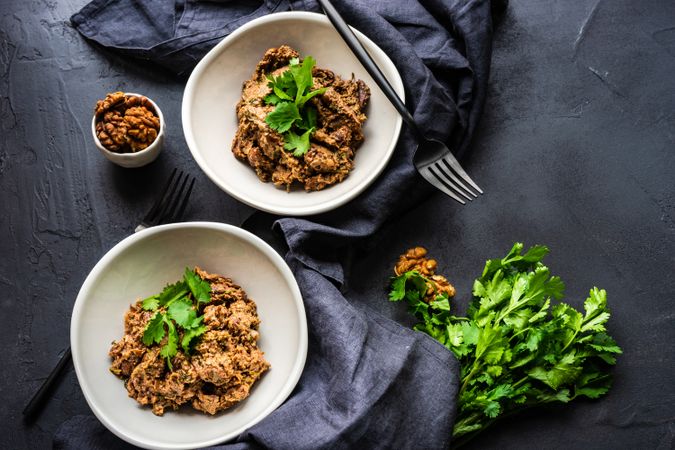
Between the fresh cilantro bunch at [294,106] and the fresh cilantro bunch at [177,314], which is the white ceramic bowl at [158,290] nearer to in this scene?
the fresh cilantro bunch at [177,314]

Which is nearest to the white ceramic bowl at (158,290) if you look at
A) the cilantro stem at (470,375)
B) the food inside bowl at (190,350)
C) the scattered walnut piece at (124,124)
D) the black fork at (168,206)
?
the food inside bowl at (190,350)

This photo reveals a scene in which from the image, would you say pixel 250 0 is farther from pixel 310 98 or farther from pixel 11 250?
pixel 11 250

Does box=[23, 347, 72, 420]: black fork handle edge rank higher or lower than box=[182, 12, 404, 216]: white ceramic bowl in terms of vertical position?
lower

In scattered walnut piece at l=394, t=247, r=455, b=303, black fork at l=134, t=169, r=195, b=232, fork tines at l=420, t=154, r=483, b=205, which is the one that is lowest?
scattered walnut piece at l=394, t=247, r=455, b=303

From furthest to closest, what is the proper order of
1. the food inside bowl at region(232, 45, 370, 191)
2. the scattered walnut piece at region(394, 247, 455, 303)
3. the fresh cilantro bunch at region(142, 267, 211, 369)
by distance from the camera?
the scattered walnut piece at region(394, 247, 455, 303) < the food inside bowl at region(232, 45, 370, 191) < the fresh cilantro bunch at region(142, 267, 211, 369)

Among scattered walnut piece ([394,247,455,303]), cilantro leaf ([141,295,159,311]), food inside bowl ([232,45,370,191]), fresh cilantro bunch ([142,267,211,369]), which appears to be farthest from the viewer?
scattered walnut piece ([394,247,455,303])

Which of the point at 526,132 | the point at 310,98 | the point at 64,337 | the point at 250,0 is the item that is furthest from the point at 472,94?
the point at 64,337

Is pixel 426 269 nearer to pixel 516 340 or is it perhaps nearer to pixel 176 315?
pixel 516 340

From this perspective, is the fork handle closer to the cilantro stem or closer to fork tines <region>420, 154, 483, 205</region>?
fork tines <region>420, 154, 483, 205</region>

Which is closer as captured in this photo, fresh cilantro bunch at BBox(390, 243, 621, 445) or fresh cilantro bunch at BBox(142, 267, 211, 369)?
fresh cilantro bunch at BBox(142, 267, 211, 369)

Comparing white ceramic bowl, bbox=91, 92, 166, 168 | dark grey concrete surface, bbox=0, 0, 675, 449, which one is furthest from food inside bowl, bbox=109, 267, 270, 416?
white ceramic bowl, bbox=91, 92, 166, 168
